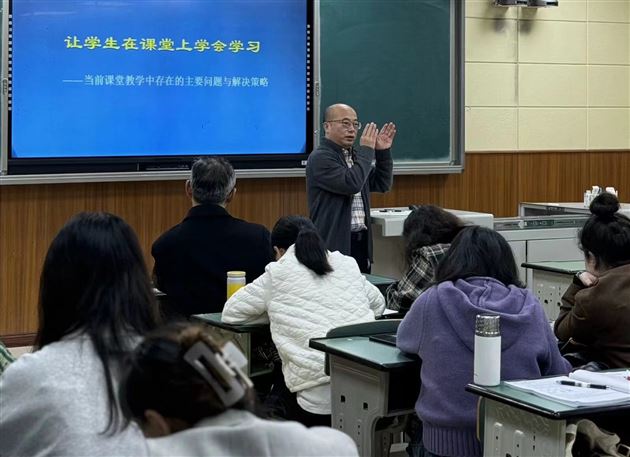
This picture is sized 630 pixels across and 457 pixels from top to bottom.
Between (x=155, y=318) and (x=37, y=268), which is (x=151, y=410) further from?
(x=37, y=268)

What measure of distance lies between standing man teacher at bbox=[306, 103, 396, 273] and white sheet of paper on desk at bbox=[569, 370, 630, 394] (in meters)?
2.76

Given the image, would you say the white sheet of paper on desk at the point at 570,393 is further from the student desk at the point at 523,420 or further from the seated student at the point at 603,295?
the seated student at the point at 603,295

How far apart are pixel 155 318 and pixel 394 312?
2.65 metres

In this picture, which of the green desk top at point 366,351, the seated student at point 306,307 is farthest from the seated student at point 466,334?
the seated student at point 306,307

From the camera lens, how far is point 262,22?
7070 millimetres

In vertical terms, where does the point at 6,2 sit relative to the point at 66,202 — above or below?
above

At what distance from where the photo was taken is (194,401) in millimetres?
1499

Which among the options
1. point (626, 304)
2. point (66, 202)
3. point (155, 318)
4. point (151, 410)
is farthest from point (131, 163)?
point (151, 410)

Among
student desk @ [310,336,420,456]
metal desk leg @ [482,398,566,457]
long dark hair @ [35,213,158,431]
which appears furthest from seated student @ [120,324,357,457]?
student desk @ [310,336,420,456]

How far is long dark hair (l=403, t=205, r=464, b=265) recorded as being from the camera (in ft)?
14.5

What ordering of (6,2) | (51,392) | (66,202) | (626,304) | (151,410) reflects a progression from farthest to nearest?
(66,202)
(6,2)
(626,304)
(51,392)
(151,410)

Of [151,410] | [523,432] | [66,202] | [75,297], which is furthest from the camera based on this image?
[66,202]

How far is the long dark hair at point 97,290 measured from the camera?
6.79 ft

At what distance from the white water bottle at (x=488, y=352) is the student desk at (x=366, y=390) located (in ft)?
1.58
